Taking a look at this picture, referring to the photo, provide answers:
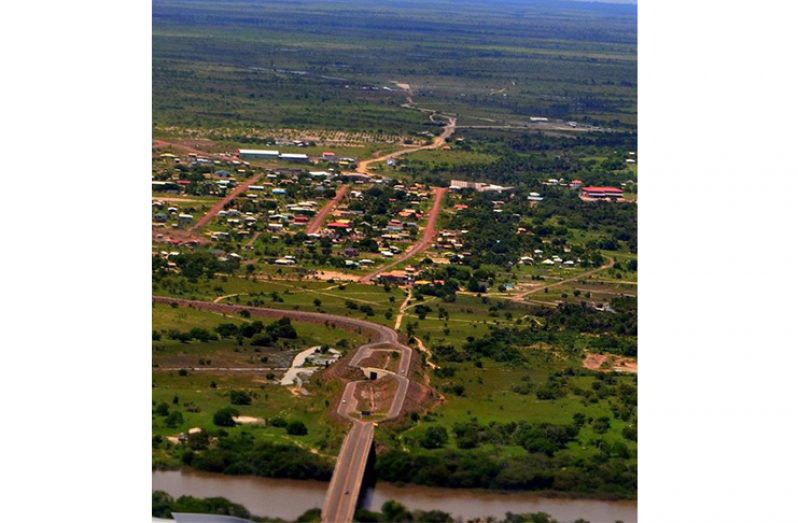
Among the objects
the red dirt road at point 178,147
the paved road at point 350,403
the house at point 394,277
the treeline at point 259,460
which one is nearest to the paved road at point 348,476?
the paved road at point 350,403

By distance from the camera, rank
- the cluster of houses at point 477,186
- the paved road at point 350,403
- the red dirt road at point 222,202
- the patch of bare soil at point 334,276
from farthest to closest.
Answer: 1. the cluster of houses at point 477,186
2. the red dirt road at point 222,202
3. the patch of bare soil at point 334,276
4. the paved road at point 350,403

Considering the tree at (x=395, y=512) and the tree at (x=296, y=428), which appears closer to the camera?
the tree at (x=395, y=512)

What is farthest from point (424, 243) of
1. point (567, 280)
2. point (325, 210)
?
point (567, 280)

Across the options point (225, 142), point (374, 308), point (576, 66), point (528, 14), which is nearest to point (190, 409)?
point (374, 308)

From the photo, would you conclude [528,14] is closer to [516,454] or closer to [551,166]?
[551,166]

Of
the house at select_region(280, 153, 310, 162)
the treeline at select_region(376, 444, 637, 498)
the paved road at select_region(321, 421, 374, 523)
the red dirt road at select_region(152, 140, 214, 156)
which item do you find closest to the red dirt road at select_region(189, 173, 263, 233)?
the house at select_region(280, 153, 310, 162)

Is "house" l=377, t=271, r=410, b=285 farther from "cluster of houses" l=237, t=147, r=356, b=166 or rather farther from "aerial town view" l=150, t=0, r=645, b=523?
"cluster of houses" l=237, t=147, r=356, b=166

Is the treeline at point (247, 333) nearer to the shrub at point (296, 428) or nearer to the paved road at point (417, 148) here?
the shrub at point (296, 428)

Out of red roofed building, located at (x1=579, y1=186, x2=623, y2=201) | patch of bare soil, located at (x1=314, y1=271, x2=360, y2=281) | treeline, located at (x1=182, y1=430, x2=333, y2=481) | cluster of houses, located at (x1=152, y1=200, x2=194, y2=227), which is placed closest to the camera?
treeline, located at (x1=182, y1=430, x2=333, y2=481)
